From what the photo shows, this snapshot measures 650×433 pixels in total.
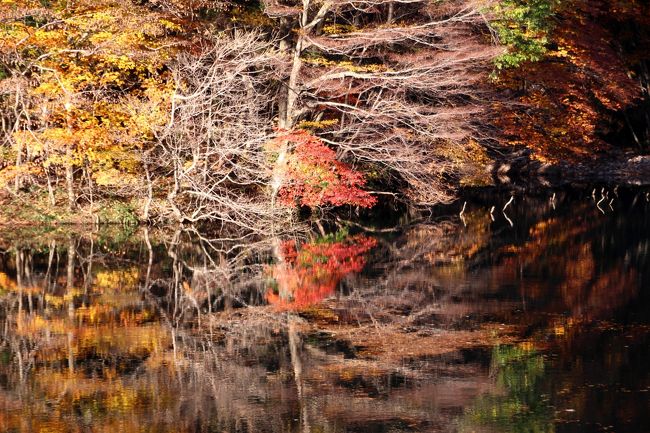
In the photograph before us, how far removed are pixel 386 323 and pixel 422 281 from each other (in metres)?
3.53

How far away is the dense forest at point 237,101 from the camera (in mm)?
23125

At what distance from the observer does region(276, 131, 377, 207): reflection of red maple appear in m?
24.5

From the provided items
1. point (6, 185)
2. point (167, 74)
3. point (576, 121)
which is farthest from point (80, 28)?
point (576, 121)

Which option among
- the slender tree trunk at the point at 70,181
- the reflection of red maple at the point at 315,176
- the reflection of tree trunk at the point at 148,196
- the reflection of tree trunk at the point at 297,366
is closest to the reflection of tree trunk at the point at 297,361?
the reflection of tree trunk at the point at 297,366

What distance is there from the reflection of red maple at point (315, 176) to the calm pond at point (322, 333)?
103 inches

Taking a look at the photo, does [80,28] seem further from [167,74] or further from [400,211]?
[400,211]

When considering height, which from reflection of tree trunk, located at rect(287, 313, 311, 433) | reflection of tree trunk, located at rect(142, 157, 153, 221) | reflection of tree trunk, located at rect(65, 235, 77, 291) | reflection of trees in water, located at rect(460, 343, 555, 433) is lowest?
reflection of trees in water, located at rect(460, 343, 555, 433)

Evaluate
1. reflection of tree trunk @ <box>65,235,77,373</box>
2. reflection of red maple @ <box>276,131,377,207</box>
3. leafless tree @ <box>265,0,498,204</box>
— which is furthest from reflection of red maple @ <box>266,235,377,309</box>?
leafless tree @ <box>265,0,498,204</box>

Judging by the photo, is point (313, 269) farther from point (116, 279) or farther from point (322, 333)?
point (322, 333)

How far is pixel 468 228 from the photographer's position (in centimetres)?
2528

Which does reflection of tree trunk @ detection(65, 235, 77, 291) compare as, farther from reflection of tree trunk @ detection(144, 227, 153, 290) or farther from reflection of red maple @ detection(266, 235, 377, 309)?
reflection of red maple @ detection(266, 235, 377, 309)

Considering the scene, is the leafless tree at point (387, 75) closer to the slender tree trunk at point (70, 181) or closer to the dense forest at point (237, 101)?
the dense forest at point (237, 101)

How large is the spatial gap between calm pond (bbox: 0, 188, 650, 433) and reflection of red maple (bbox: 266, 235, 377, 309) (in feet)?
0.16

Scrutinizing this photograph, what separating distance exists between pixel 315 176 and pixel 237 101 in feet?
9.05
